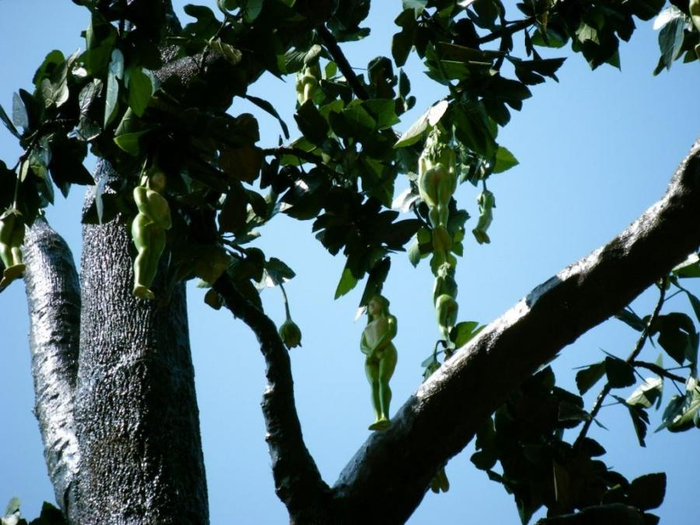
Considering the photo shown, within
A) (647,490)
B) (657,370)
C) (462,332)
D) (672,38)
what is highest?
(672,38)

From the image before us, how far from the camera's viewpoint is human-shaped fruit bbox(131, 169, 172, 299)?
597 millimetres

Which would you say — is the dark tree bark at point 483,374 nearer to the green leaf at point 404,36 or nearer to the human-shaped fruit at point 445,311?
the human-shaped fruit at point 445,311

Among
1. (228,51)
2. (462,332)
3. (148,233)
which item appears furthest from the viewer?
(462,332)

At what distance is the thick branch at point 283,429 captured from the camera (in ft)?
2.60

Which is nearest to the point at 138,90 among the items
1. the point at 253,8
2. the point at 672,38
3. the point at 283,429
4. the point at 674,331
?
the point at 253,8

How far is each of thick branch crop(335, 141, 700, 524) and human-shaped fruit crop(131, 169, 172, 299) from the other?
27cm

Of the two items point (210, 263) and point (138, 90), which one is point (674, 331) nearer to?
point (210, 263)

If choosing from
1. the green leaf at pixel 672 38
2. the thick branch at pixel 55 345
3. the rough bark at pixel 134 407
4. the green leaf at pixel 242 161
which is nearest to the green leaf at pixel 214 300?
the rough bark at pixel 134 407

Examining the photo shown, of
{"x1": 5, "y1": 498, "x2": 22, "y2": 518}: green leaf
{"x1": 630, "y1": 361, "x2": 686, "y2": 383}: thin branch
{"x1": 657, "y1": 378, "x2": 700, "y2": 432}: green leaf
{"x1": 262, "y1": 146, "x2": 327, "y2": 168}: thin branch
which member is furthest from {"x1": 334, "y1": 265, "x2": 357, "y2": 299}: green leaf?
{"x1": 5, "y1": 498, "x2": 22, "y2": 518}: green leaf

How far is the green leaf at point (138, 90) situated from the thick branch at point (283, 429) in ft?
0.83

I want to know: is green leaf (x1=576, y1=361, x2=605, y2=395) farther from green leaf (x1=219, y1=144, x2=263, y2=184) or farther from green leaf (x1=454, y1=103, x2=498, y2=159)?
green leaf (x1=219, y1=144, x2=263, y2=184)

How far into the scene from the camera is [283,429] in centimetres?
83

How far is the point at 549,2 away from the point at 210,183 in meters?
0.34

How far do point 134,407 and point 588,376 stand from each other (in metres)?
0.48
